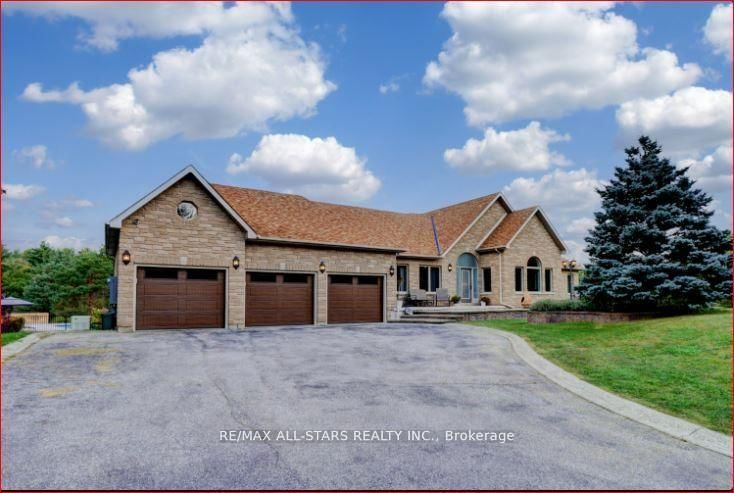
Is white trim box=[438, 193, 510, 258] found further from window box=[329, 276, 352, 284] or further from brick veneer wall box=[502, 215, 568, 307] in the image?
window box=[329, 276, 352, 284]

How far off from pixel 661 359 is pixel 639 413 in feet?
12.8

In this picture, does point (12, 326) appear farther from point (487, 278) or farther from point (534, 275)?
point (534, 275)

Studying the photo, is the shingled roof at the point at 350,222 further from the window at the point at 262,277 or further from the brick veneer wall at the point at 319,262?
the window at the point at 262,277

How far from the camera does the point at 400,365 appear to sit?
34.4 feet

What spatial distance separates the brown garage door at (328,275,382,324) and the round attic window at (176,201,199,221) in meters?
6.67

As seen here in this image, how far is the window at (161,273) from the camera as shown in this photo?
56.3ft

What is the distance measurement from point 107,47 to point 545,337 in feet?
53.9

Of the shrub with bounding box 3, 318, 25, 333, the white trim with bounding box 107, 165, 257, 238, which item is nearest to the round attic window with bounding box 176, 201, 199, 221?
the white trim with bounding box 107, 165, 257, 238

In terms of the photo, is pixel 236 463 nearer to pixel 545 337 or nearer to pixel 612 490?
pixel 612 490

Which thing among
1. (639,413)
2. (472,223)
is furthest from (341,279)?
(639,413)

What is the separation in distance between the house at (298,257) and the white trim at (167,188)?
0.04 m

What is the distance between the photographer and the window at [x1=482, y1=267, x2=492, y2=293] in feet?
93.1

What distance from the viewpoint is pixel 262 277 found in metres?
19.7

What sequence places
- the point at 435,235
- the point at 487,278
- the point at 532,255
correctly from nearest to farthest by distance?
the point at 487,278 → the point at 532,255 → the point at 435,235
